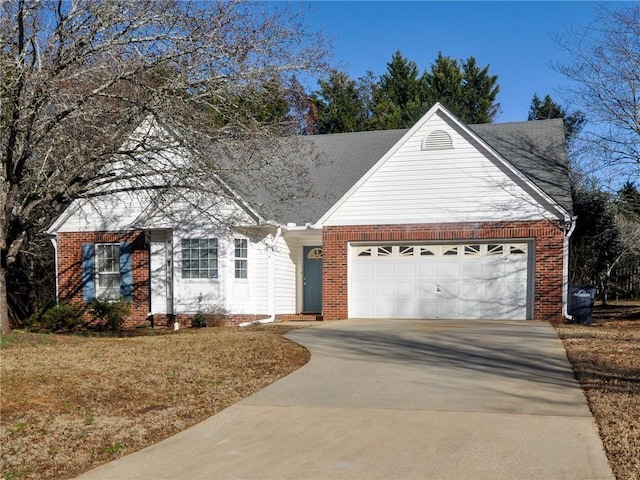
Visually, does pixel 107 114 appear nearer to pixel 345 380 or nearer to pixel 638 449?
pixel 345 380

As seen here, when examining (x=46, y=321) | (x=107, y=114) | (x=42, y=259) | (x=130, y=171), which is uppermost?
(x=107, y=114)

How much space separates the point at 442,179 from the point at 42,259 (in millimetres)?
13918

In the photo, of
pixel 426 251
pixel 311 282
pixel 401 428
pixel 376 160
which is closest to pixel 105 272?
pixel 311 282

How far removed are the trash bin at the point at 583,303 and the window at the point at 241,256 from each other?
8575 mm

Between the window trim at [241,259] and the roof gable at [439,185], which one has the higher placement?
the roof gable at [439,185]

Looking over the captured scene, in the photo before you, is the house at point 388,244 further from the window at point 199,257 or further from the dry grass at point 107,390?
the dry grass at point 107,390

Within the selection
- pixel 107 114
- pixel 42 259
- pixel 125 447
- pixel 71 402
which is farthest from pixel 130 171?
pixel 42 259

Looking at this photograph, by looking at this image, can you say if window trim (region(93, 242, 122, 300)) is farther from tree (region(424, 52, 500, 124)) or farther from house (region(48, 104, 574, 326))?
tree (region(424, 52, 500, 124))

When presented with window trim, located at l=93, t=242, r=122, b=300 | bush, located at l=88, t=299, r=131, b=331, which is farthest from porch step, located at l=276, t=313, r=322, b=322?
window trim, located at l=93, t=242, r=122, b=300

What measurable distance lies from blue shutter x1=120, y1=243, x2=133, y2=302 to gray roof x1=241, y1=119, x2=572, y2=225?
413cm

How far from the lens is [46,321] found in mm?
17578

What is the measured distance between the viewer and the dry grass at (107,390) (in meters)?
5.63

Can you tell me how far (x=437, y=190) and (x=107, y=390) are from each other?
11176mm

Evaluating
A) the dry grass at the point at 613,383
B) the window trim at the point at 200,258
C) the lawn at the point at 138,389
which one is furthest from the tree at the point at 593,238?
the window trim at the point at 200,258
